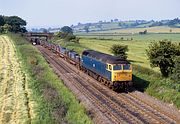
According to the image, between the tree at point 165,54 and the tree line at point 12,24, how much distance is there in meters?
139

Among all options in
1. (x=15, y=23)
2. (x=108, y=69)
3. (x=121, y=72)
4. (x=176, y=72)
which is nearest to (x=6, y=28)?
(x=15, y=23)

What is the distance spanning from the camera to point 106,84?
46.5 m

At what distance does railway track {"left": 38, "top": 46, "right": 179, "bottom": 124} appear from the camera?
3128 centimetres

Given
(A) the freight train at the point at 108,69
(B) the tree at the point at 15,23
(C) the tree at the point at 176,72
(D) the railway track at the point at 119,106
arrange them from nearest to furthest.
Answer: (D) the railway track at the point at 119,106
(C) the tree at the point at 176,72
(A) the freight train at the point at 108,69
(B) the tree at the point at 15,23

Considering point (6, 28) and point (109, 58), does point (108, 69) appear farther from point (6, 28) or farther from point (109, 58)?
point (6, 28)

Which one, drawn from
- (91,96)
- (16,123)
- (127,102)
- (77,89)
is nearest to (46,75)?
(77,89)

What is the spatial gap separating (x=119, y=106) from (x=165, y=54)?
13.0 m

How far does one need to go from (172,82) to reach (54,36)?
118879 millimetres

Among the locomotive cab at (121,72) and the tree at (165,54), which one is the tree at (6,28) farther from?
the locomotive cab at (121,72)

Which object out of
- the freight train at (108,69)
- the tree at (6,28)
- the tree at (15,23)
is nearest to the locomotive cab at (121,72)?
the freight train at (108,69)

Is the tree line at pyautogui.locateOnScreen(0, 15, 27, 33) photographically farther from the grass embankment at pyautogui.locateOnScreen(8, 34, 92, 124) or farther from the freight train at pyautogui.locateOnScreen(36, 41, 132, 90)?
the grass embankment at pyautogui.locateOnScreen(8, 34, 92, 124)

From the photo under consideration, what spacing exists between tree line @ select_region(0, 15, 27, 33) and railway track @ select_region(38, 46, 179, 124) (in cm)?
13291

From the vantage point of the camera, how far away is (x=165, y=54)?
45.8 metres

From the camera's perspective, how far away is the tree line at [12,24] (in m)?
178
